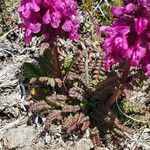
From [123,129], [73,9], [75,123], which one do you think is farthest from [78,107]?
[73,9]

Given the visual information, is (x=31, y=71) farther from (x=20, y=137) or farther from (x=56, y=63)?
(x=20, y=137)

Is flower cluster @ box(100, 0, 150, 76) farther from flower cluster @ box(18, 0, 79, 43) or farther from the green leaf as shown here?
the green leaf

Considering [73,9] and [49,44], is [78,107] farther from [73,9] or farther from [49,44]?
[73,9]

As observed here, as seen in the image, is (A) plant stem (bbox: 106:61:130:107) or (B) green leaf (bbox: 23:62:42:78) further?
(B) green leaf (bbox: 23:62:42:78)

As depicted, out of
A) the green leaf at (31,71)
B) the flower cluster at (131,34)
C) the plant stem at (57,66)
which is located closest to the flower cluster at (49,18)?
the plant stem at (57,66)

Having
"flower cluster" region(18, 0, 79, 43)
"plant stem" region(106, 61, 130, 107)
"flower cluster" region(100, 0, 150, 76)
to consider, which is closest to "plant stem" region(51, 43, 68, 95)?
"flower cluster" region(18, 0, 79, 43)

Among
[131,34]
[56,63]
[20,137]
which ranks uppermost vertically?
[131,34]

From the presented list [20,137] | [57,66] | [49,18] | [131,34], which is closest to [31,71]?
[57,66]
